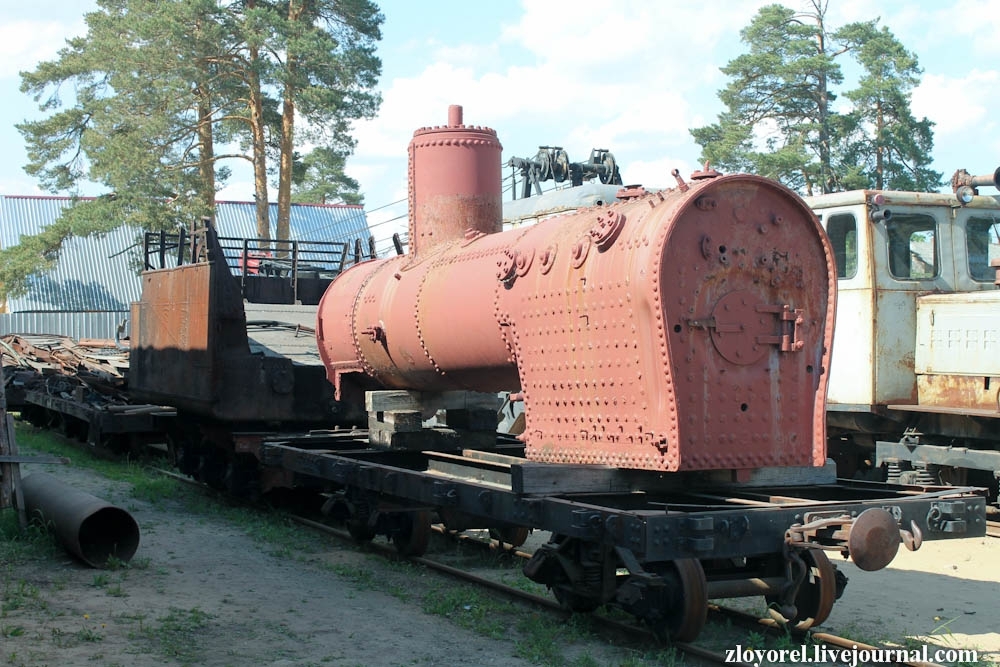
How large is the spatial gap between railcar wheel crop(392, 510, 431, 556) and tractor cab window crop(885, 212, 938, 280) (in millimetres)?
5697

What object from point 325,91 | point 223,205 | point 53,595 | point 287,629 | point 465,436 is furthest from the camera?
point 223,205

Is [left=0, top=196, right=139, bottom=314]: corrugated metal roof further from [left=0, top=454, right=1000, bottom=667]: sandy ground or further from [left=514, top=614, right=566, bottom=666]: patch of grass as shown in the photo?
[left=514, top=614, right=566, bottom=666]: patch of grass

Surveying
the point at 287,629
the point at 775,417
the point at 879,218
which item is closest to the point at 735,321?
the point at 775,417

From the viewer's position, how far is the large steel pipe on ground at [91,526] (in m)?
8.35

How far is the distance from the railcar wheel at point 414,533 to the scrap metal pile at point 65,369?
687 centimetres

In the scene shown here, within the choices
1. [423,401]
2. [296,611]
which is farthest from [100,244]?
[296,611]

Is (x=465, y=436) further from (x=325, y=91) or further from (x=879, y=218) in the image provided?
(x=325, y=91)

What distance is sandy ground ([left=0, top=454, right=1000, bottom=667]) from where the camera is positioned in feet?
20.4

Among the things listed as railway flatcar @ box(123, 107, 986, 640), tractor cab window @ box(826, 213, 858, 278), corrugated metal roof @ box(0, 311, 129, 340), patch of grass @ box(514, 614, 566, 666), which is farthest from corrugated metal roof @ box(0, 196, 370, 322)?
patch of grass @ box(514, 614, 566, 666)

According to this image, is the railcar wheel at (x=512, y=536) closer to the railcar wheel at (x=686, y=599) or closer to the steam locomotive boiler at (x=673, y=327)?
the steam locomotive boiler at (x=673, y=327)

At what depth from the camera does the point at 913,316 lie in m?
11.5

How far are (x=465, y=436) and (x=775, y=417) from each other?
3.65m

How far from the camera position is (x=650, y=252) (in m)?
5.97

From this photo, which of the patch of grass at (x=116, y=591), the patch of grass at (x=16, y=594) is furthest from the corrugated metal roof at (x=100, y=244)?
the patch of grass at (x=116, y=591)
